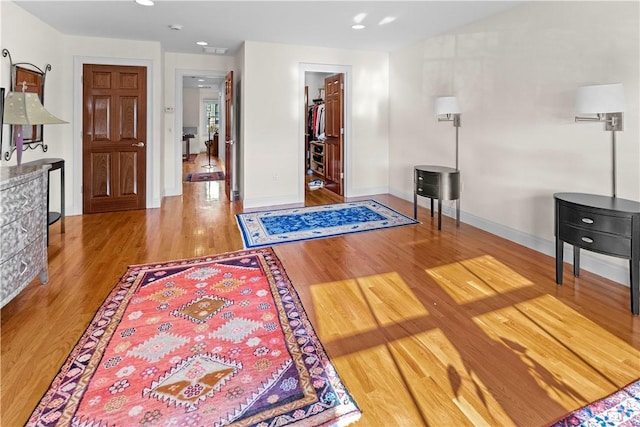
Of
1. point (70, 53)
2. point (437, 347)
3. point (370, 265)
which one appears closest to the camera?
point (437, 347)

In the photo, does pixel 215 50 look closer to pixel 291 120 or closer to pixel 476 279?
pixel 291 120

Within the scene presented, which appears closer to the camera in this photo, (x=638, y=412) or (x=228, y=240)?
(x=638, y=412)

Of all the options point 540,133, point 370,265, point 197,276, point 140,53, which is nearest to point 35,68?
point 140,53

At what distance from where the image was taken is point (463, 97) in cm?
468

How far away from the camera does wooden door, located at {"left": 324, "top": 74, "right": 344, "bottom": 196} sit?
6453mm

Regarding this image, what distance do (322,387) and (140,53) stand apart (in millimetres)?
5449

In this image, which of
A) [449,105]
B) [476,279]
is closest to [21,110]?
[476,279]

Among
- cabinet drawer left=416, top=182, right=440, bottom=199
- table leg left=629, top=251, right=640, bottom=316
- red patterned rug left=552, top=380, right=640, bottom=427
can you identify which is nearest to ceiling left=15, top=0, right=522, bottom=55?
cabinet drawer left=416, top=182, right=440, bottom=199

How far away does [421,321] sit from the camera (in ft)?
7.92

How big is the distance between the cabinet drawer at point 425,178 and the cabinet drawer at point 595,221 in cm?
176

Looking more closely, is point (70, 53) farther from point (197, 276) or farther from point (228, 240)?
point (197, 276)

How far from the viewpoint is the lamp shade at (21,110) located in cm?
314

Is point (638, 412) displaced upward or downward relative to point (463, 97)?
downward

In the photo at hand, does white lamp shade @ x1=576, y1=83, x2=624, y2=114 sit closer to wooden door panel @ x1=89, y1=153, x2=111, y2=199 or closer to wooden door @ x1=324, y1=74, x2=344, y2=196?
wooden door @ x1=324, y1=74, x2=344, y2=196
